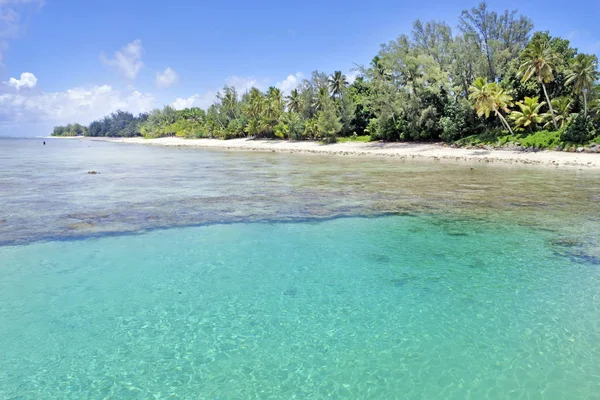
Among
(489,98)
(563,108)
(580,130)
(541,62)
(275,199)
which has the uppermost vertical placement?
(541,62)

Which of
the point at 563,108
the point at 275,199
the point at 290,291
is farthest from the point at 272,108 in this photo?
the point at 290,291

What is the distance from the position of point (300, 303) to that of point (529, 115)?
47.8 metres

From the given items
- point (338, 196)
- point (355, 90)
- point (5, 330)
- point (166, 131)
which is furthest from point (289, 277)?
point (166, 131)

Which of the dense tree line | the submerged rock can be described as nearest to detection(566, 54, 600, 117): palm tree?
the dense tree line

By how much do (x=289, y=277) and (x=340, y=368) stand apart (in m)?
4.15

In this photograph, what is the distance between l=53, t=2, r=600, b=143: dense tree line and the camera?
144ft

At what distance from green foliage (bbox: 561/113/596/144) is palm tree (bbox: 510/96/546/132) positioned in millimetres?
5450

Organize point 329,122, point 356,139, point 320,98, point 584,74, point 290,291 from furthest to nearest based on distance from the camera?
point 320,98
point 356,139
point 329,122
point 584,74
point 290,291

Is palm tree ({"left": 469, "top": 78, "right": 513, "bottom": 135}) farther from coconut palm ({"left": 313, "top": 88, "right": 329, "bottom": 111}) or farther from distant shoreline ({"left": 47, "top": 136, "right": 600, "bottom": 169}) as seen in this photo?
coconut palm ({"left": 313, "top": 88, "right": 329, "bottom": 111})

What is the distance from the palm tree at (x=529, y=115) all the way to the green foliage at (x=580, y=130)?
5.45 m

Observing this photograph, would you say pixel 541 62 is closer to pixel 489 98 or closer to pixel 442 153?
pixel 489 98

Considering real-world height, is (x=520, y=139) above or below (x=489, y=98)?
below

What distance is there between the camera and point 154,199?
21.7 m

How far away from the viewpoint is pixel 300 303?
29.3ft
